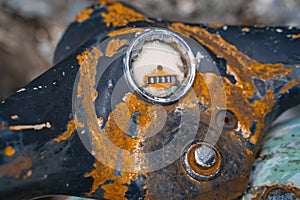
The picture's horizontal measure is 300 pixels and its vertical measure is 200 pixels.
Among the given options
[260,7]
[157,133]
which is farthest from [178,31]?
[260,7]

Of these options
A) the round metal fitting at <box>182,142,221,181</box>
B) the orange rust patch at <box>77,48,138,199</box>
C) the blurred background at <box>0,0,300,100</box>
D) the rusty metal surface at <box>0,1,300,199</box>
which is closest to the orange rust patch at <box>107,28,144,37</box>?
the rusty metal surface at <box>0,1,300,199</box>

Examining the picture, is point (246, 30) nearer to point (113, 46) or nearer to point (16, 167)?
point (113, 46)

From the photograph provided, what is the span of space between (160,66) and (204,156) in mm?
149

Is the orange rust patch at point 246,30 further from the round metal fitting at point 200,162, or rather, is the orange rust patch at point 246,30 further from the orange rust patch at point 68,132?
the orange rust patch at point 68,132

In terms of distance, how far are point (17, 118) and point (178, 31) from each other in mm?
319

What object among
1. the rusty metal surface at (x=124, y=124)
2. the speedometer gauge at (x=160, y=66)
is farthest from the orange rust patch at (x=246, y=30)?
the speedometer gauge at (x=160, y=66)

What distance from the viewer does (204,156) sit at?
618 mm

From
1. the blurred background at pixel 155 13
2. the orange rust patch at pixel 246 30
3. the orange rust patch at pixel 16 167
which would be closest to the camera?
the orange rust patch at pixel 16 167

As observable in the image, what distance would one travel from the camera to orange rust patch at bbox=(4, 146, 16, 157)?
534 millimetres

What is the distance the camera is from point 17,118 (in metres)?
0.57

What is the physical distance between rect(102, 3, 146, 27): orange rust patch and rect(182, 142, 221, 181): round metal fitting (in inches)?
10.5

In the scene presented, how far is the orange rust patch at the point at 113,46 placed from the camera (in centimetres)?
66

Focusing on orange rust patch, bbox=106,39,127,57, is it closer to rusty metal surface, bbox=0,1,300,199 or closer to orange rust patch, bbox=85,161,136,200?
rusty metal surface, bbox=0,1,300,199

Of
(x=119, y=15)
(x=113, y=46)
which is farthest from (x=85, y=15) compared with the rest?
(x=113, y=46)
